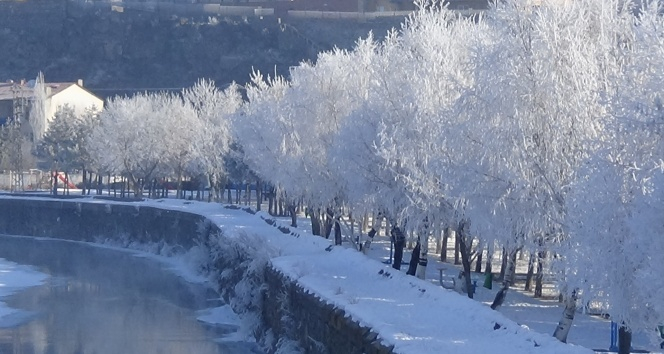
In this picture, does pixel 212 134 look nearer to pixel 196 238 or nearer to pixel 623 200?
pixel 196 238

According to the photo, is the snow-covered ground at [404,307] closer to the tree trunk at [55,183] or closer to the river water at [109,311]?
the river water at [109,311]

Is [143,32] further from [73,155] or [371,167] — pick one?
[371,167]

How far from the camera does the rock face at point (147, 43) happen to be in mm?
101312

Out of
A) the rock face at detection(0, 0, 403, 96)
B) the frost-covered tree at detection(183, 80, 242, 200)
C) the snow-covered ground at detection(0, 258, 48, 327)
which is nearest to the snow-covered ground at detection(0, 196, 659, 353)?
the snow-covered ground at detection(0, 258, 48, 327)

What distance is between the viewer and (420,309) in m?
19.3

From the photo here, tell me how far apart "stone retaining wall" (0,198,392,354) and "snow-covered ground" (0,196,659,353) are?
0.30m

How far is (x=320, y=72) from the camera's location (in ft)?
113

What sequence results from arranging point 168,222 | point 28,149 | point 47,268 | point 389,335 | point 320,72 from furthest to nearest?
point 28,149 < point 168,222 < point 47,268 < point 320,72 < point 389,335

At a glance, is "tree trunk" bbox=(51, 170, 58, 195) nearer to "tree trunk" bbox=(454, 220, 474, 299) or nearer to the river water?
the river water

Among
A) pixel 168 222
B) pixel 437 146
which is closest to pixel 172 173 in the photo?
pixel 168 222

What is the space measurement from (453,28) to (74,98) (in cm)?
6271

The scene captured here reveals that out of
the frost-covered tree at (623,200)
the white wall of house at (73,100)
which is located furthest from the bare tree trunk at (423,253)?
the white wall of house at (73,100)

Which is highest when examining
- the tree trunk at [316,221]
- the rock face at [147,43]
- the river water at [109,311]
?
the rock face at [147,43]

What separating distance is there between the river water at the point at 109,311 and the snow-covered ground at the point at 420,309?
77.0 inches
